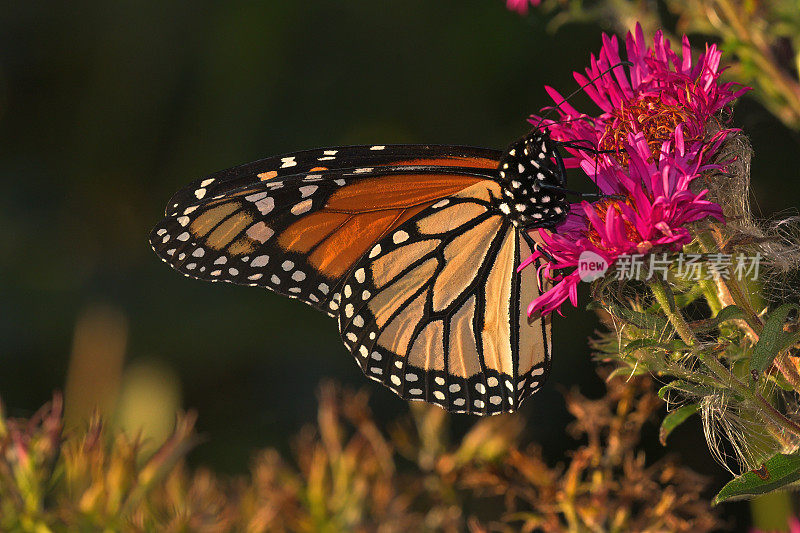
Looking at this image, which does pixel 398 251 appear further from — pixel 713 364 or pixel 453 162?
pixel 713 364

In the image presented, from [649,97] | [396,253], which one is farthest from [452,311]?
[649,97]

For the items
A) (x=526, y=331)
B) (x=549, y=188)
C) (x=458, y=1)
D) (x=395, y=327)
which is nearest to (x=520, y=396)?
(x=526, y=331)

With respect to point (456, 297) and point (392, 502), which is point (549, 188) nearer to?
point (456, 297)

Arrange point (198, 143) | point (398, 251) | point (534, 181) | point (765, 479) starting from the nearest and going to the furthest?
1. point (765, 479)
2. point (534, 181)
3. point (398, 251)
4. point (198, 143)

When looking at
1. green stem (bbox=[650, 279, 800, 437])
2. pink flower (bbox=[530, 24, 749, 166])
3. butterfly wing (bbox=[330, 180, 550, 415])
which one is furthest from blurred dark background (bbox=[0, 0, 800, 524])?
green stem (bbox=[650, 279, 800, 437])

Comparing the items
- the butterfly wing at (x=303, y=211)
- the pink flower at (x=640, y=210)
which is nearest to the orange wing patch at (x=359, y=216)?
the butterfly wing at (x=303, y=211)

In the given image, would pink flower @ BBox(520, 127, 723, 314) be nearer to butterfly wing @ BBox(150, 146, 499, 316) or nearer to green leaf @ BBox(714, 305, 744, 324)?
green leaf @ BBox(714, 305, 744, 324)
